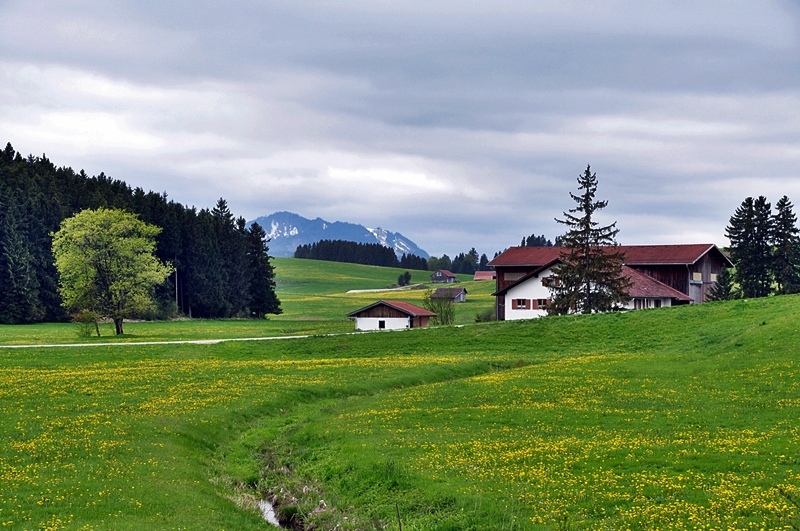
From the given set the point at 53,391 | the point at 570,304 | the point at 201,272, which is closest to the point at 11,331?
the point at 201,272

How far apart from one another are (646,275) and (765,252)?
78.2ft

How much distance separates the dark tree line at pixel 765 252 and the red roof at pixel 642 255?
2884mm

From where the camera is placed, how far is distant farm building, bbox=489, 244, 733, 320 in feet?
297

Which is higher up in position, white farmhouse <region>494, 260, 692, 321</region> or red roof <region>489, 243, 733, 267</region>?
red roof <region>489, 243, 733, 267</region>

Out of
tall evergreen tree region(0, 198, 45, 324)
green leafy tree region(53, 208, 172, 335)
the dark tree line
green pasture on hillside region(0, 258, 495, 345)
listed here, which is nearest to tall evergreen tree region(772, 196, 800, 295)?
the dark tree line

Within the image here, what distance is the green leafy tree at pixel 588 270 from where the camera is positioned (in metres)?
81.3

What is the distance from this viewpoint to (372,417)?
103 feet

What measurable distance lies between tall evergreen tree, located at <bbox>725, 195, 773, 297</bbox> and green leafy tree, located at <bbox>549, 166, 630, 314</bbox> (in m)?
31.9

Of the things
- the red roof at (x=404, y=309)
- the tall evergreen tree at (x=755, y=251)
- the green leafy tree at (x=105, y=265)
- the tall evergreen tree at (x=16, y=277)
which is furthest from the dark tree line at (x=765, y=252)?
the tall evergreen tree at (x=16, y=277)

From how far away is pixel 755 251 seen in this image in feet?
347

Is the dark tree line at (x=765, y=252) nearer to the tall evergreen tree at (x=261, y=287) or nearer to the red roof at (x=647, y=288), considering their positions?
the red roof at (x=647, y=288)

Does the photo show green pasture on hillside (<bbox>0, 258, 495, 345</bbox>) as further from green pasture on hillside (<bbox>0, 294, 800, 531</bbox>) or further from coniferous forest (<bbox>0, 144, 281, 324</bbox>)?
green pasture on hillside (<bbox>0, 294, 800, 531</bbox>)

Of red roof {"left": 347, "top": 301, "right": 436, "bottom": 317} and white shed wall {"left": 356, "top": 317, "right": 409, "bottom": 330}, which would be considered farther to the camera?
white shed wall {"left": 356, "top": 317, "right": 409, "bottom": 330}

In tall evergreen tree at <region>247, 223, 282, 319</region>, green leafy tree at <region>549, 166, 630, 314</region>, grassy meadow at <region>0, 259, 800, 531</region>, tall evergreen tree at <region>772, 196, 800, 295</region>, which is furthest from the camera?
tall evergreen tree at <region>247, 223, 282, 319</region>
